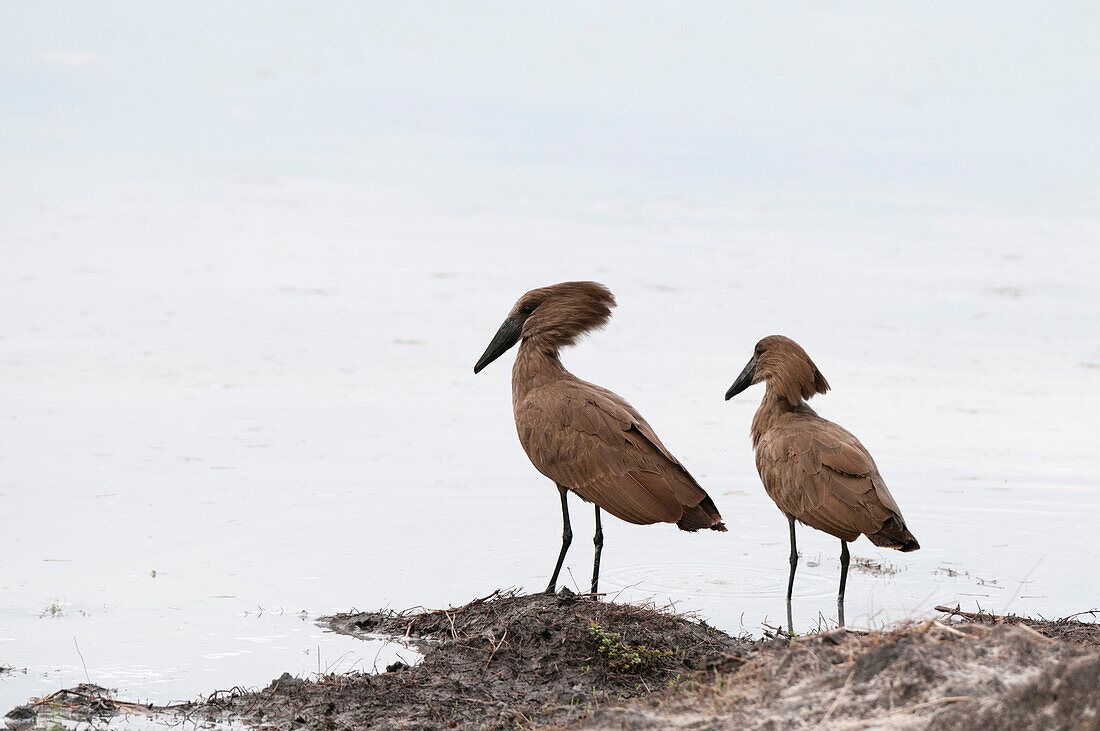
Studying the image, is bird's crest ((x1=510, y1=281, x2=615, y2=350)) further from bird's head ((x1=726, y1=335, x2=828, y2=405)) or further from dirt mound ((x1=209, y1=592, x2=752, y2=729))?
dirt mound ((x1=209, y1=592, x2=752, y2=729))

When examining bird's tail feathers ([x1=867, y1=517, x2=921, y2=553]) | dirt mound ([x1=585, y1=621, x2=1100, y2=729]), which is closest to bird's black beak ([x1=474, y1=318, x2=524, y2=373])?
bird's tail feathers ([x1=867, y1=517, x2=921, y2=553])

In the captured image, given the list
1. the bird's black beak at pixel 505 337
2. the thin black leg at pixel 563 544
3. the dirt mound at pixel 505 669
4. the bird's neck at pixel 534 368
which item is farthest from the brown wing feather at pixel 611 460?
the bird's black beak at pixel 505 337

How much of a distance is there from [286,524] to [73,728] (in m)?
3.30

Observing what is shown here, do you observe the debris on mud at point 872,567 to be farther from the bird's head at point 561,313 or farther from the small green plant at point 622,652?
the small green plant at point 622,652

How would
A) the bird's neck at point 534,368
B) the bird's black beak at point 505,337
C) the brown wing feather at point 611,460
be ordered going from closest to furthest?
the brown wing feather at point 611,460, the bird's neck at point 534,368, the bird's black beak at point 505,337

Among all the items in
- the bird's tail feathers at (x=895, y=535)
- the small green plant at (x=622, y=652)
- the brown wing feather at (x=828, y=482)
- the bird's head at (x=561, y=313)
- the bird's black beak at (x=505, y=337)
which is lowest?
the small green plant at (x=622, y=652)

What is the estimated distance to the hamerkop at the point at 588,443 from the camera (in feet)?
23.5

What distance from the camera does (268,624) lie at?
706 centimetres

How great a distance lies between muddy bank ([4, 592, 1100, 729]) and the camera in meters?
4.34

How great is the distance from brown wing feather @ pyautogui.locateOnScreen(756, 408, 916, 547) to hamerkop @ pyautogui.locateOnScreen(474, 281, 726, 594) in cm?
60

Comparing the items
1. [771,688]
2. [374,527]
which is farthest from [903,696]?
[374,527]

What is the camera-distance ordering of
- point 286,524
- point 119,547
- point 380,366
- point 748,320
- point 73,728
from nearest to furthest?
point 73,728 < point 119,547 < point 286,524 < point 380,366 < point 748,320

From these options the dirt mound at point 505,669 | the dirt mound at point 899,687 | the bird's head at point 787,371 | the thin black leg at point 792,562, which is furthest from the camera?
the bird's head at point 787,371

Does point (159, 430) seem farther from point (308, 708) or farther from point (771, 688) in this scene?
point (771, 688)
